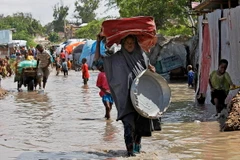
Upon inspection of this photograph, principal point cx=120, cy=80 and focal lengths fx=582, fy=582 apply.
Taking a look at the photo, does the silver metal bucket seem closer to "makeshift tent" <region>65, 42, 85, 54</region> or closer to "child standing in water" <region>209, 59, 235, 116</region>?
"child standing in water" <region>209, 59, 235, 116</region>

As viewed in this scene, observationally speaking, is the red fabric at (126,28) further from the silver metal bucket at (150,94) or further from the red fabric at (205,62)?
the red fabric at (205,62)

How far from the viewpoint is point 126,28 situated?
23.7 feet

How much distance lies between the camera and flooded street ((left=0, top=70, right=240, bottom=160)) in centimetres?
753

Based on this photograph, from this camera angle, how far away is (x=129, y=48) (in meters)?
7.30

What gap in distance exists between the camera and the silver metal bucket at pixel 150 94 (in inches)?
279

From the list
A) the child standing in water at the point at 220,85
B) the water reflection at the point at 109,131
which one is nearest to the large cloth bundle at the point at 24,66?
the water reflection at the point at 109,131

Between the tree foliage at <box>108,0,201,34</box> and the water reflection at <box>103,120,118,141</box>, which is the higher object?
the tree foliage at <box>108,0,201,34</box>

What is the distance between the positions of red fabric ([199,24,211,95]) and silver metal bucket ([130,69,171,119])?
240 inches

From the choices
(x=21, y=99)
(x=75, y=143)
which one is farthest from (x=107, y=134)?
(x=21, y=99)

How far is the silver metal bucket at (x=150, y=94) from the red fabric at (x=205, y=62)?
611cm

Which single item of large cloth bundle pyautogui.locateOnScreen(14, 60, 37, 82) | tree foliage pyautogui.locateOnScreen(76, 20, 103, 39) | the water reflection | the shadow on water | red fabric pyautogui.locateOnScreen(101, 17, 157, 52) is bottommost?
the water reflection

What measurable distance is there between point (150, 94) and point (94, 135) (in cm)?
230

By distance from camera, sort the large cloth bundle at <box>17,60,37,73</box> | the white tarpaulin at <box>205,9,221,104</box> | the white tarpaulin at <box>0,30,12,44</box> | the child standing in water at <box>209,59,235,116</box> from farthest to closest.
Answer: the white tarpaulin at <box>0,30,12,44</box> → the large cloth bundle at <box>17,60,37,73</box> → the white tarpaulin at <box>205,9,221,104</box> → the child standing in water at <box>209,59,235,116</box>

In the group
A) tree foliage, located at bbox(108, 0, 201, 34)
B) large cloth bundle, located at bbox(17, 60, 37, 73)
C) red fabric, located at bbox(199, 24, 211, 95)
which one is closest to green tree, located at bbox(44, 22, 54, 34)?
tree foliage, located at bbox(108, 0, 201, 34)
